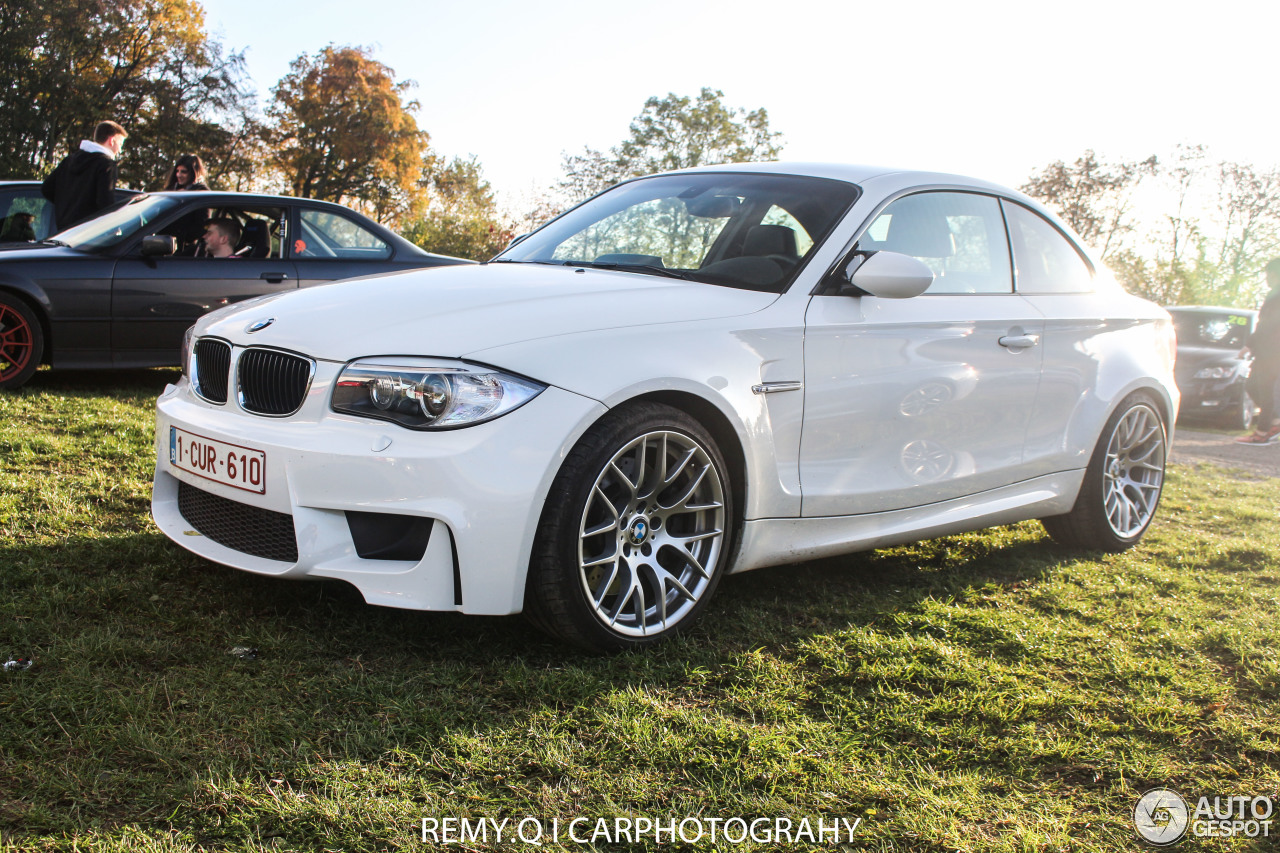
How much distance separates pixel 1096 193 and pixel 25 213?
35.7 meters

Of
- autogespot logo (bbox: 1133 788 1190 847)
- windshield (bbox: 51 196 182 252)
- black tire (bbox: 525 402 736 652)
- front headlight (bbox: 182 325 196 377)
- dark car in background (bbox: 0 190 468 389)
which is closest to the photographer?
autogespot logo (bbox: 1133 788 1190 847)

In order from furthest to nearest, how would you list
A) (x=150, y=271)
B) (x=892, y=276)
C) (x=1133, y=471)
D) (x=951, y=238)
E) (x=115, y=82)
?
(x=115, y=82)
(x=150, y=271)
(x=1133, y=471)
(x=951, y=238)
(x=892, y=276)

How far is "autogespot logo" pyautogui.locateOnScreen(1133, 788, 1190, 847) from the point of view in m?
2.28

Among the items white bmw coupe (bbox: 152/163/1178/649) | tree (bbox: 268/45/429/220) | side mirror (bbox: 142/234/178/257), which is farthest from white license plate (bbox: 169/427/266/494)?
tree (bbox: 268/45/429/220)

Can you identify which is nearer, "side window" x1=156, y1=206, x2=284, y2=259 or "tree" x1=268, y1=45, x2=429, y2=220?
"side window" x1=156, y1=206, x2=284, y2=259

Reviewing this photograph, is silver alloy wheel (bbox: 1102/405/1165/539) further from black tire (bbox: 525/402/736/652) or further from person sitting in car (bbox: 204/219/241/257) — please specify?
person sitting in car (bbox: 204/219/241/257)

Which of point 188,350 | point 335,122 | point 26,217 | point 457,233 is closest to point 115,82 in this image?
point 335,122

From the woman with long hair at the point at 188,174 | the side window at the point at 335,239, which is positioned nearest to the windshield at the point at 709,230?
the side window at the point at 335,239

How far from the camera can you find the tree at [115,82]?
30.8m

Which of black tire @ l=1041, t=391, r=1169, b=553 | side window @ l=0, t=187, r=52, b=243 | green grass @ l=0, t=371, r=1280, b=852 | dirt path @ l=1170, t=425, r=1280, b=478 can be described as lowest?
dirt path @ l=1170, t=425, r=1280, b=478

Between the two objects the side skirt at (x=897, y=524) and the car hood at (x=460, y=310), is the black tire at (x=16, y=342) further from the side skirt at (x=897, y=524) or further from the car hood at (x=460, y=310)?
the side skirt at (x=897, y=524)

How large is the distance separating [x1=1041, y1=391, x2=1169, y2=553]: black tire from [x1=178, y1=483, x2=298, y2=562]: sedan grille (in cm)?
352

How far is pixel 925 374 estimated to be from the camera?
12.1 feet

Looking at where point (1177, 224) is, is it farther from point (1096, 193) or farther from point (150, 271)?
point (150, 271)
